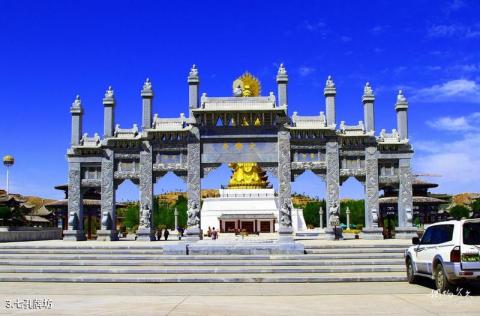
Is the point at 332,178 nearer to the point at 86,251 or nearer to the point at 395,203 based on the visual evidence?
the point at 395,203

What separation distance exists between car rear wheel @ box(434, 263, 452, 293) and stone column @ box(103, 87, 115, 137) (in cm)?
2251

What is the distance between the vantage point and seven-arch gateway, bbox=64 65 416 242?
96.2 feet

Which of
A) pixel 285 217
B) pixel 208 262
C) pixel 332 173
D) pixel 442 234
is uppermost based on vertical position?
pixel 332 173

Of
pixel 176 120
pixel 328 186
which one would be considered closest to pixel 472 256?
pixel 328 186

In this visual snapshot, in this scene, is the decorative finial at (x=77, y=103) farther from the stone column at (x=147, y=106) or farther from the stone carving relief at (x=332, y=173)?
the stone carving relief at (x=332, y=173)

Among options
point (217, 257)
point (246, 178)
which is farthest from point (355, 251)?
point (246, 178)

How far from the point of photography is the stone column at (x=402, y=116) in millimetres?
30484

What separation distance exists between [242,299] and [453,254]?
4.29 meters

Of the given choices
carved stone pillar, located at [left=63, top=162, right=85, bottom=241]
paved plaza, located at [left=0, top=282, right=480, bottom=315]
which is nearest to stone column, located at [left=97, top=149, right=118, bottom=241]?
carved stone pillar, located at [left=63, top=162, right=85, bottom=241]

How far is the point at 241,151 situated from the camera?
1153 inches

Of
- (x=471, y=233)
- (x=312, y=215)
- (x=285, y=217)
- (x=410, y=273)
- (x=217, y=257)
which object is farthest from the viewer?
(x=312, y=215)

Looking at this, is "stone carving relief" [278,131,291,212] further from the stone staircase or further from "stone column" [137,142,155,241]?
the stone staircase

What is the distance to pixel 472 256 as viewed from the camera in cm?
1083

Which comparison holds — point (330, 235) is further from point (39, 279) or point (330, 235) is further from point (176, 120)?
point (39, 279)
